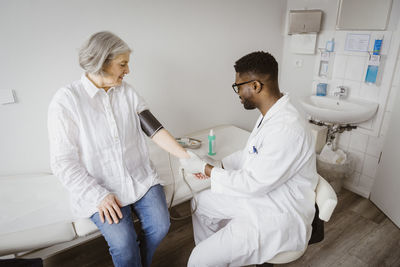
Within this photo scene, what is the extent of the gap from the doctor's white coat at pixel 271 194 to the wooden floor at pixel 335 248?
59 cm

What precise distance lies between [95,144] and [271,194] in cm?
81

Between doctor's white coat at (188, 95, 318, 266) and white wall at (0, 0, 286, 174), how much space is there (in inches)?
41.0

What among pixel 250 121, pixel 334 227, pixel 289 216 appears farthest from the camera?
pixel 250 121

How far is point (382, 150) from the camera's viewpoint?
2.04 meters

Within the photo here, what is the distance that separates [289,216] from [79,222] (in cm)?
92

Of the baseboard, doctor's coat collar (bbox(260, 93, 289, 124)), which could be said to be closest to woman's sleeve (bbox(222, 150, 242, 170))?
doctor's coat collar (bbox(260, 93, 289, 124))

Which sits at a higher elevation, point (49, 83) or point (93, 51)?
point (93, 51)

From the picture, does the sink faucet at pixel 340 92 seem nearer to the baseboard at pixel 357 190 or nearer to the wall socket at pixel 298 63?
the wall socket at pixel 298 63

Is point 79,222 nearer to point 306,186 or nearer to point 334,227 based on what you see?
point 306,186

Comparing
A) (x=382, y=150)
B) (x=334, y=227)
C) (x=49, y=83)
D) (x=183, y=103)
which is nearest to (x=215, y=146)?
(x=183, y=103)

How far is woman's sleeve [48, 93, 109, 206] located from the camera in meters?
1.10

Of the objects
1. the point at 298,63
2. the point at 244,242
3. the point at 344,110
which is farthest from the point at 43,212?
the point at 298,63

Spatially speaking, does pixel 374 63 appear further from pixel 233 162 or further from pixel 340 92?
pixel 233 162

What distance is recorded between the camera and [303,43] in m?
2.42
